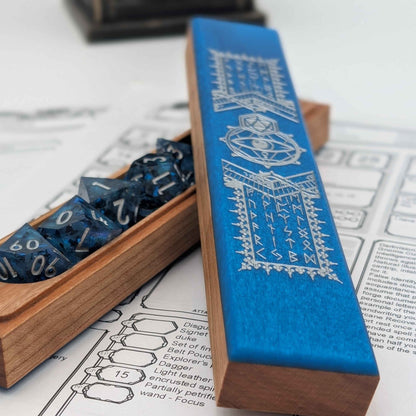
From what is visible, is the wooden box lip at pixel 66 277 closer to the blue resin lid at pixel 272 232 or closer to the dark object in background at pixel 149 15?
the blue resin lid at pixel 272 232

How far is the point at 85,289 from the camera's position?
917 mm

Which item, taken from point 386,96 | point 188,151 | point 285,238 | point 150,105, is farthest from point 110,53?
point 285,238

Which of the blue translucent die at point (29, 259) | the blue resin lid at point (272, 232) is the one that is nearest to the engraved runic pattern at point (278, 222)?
the blue resin lid at point (272, 232)

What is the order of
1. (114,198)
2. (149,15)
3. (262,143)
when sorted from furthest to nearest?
(149,15)
(262,143)
(114,198)

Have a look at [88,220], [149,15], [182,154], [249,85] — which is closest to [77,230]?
[88,220]

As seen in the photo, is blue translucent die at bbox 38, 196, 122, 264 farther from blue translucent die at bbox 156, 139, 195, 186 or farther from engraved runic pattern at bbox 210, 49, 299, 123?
engraved runic pattern at bbox 210, 49, 299, 123

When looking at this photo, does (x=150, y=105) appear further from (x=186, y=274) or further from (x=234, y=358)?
(x=234, y=358)

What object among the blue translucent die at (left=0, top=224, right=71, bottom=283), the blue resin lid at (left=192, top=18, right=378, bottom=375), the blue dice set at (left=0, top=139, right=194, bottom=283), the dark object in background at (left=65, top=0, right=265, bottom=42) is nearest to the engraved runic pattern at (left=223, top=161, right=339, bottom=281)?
the blue resin lid at (left=192, top=18, right=378, bottom=375)

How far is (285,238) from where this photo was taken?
93 cm

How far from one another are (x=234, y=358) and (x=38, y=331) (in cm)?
24

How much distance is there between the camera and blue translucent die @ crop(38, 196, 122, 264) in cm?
95

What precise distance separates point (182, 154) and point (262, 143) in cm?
14

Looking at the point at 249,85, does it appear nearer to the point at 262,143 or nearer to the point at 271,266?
the point at 262,143

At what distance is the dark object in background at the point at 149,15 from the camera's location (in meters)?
2.14
